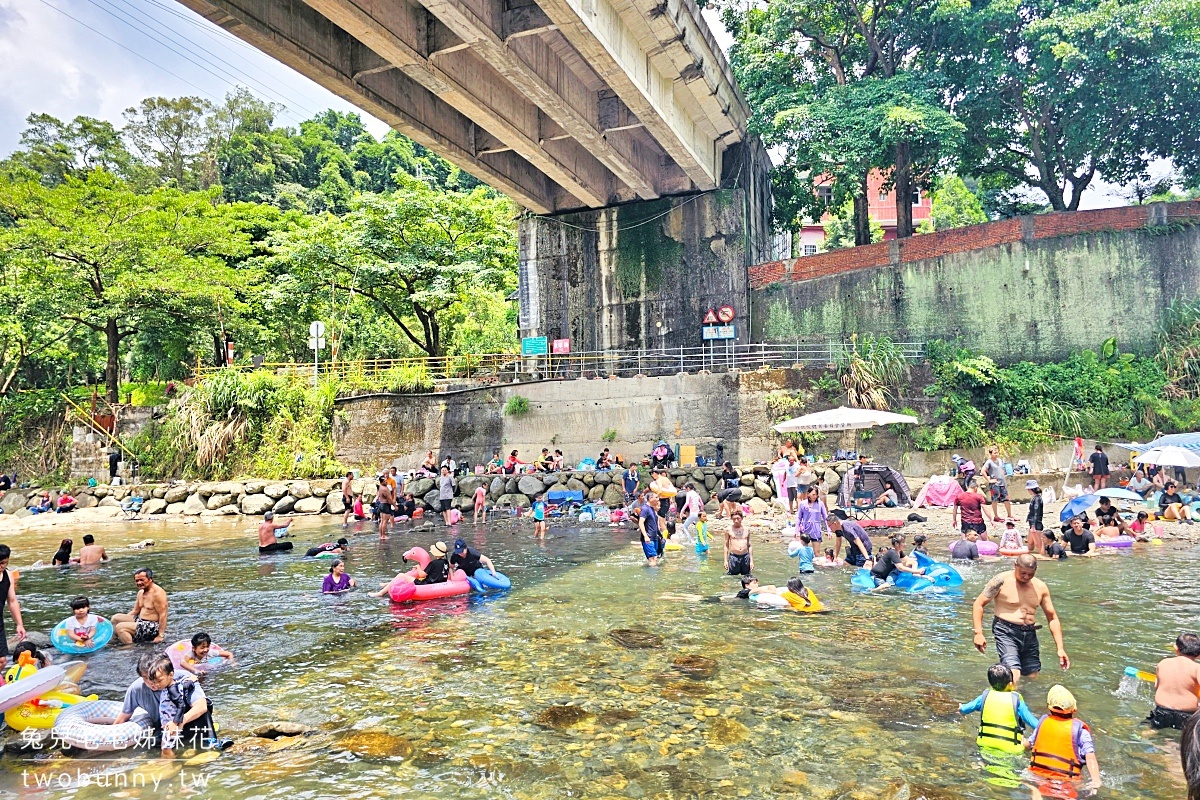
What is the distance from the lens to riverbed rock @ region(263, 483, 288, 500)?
85.0ft

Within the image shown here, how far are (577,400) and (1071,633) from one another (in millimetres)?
18337

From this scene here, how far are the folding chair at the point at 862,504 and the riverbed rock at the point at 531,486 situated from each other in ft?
32.3

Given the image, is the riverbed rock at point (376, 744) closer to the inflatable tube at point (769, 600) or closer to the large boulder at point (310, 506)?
the inflatable tube at point (769, 600)

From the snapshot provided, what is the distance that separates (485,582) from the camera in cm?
1291

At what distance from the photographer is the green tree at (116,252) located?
89.0 ft

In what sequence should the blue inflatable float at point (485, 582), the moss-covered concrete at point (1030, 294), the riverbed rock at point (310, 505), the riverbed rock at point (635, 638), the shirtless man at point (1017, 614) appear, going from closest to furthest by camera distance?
the shirtless man at point (1017, 614), the riverbed rock at point (635, 638), the blue inflatable float at point (485, 582), the moss-covered concrete at point (1030, 294), the riverbed rock at point (310, 505)

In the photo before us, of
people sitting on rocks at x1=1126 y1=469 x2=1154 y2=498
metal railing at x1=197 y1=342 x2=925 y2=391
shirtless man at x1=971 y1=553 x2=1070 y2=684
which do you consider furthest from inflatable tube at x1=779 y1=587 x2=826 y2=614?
metal railing at x1=197 y1=342 x2=925 y2=391

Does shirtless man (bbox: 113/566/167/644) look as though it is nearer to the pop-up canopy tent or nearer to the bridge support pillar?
the pop-up canopy tent

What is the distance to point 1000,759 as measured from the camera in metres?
6.04

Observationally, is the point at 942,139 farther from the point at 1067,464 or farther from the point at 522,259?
the point at 522,259

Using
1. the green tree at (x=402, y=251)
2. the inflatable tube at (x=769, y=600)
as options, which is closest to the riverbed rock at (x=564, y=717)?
the inflatable tube at (x=769, y=600)

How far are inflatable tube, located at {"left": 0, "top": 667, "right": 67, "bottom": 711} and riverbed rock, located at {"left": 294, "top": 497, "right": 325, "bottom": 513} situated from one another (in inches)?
726

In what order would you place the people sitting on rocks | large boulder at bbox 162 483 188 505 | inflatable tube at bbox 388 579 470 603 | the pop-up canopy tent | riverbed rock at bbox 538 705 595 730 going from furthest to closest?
large boulder at bbox 162 483 188 505, the pop-up canopy tent, the people sitting on rocks, inflatable tube at bbox 388 579 470 603, riverbed rock at bbox 538 705 595 730

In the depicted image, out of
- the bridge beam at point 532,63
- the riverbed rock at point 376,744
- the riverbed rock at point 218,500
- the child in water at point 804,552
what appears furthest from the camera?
the riverbed rock at point 218,500
